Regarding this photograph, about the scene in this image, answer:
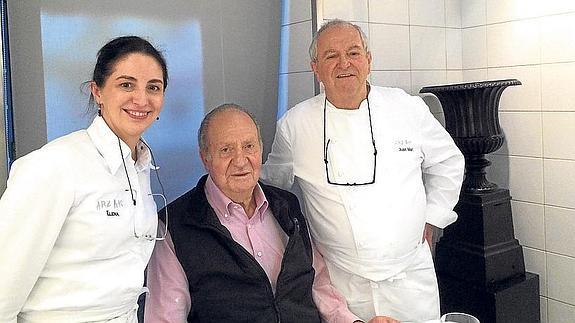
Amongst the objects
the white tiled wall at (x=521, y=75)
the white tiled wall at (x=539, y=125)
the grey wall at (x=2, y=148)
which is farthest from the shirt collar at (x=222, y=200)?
the white tiled wall at (x=539, y=125)

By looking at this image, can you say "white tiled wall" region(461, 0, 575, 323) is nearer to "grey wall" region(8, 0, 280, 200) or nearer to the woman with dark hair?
"grey wall" region(8, 0, 280, 200)

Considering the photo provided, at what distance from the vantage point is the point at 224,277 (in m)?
1.56

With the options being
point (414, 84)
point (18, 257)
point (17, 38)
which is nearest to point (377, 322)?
point (18, 257)

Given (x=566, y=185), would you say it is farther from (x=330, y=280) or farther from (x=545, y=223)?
(x=330, y=280)

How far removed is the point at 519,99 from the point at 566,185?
1.47ft

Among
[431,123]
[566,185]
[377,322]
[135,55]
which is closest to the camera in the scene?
[135,55]

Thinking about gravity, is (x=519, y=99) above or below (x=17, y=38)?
below

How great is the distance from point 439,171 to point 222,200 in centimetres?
86

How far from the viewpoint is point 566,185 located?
8.07 ft

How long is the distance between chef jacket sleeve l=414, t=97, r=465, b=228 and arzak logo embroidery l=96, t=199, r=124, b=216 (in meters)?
1.12

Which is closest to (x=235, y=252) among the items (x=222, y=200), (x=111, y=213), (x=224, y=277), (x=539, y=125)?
(x=224, y=277)

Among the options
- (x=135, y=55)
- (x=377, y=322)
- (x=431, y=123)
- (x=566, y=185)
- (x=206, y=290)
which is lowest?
(x=377, y=322)

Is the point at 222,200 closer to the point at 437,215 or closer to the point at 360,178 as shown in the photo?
the point at 360,178

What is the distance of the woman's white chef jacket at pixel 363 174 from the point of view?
5.88 feet
